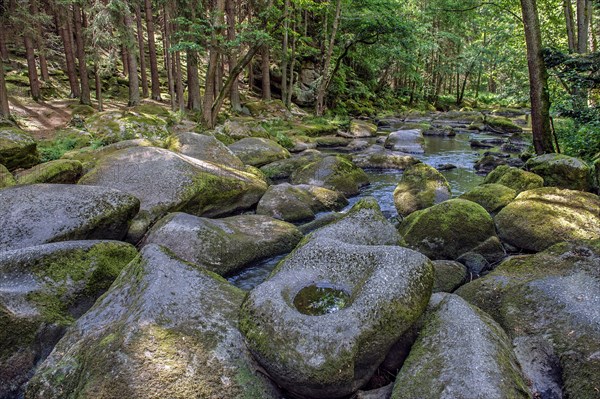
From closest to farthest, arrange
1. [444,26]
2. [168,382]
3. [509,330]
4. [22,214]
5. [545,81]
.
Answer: [168,382] → [509,330] → [22,214] → [545,81] → [444,26]

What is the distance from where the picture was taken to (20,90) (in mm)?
20438

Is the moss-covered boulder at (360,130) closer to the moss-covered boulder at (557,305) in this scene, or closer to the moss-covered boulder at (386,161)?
the moss-covered boulder at (386,161)

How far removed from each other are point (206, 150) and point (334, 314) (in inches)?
308

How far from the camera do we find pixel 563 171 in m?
7.95

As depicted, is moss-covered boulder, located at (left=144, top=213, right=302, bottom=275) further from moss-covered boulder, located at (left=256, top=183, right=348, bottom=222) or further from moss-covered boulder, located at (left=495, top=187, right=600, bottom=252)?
moss-covered boulder, located at (left=495, top=187, right=600, bottom=252)

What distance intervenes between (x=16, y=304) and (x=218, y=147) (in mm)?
7224

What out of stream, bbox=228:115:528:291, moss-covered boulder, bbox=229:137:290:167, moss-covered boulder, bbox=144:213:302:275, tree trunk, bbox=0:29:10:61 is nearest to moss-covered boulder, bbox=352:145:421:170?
stream, bbox=228:115:528:291

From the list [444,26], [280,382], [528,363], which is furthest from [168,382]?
[444,26]

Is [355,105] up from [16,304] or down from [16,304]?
up

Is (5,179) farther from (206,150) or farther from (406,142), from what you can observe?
(406,142)

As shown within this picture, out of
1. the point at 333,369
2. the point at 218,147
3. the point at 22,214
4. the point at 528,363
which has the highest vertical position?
the point at 218,147

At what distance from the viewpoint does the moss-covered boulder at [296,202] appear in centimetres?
827

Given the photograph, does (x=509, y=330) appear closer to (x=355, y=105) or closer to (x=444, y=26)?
(x=355, y=105)

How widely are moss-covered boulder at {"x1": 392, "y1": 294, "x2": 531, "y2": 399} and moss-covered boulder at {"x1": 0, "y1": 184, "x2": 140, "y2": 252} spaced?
4798 millimetres
